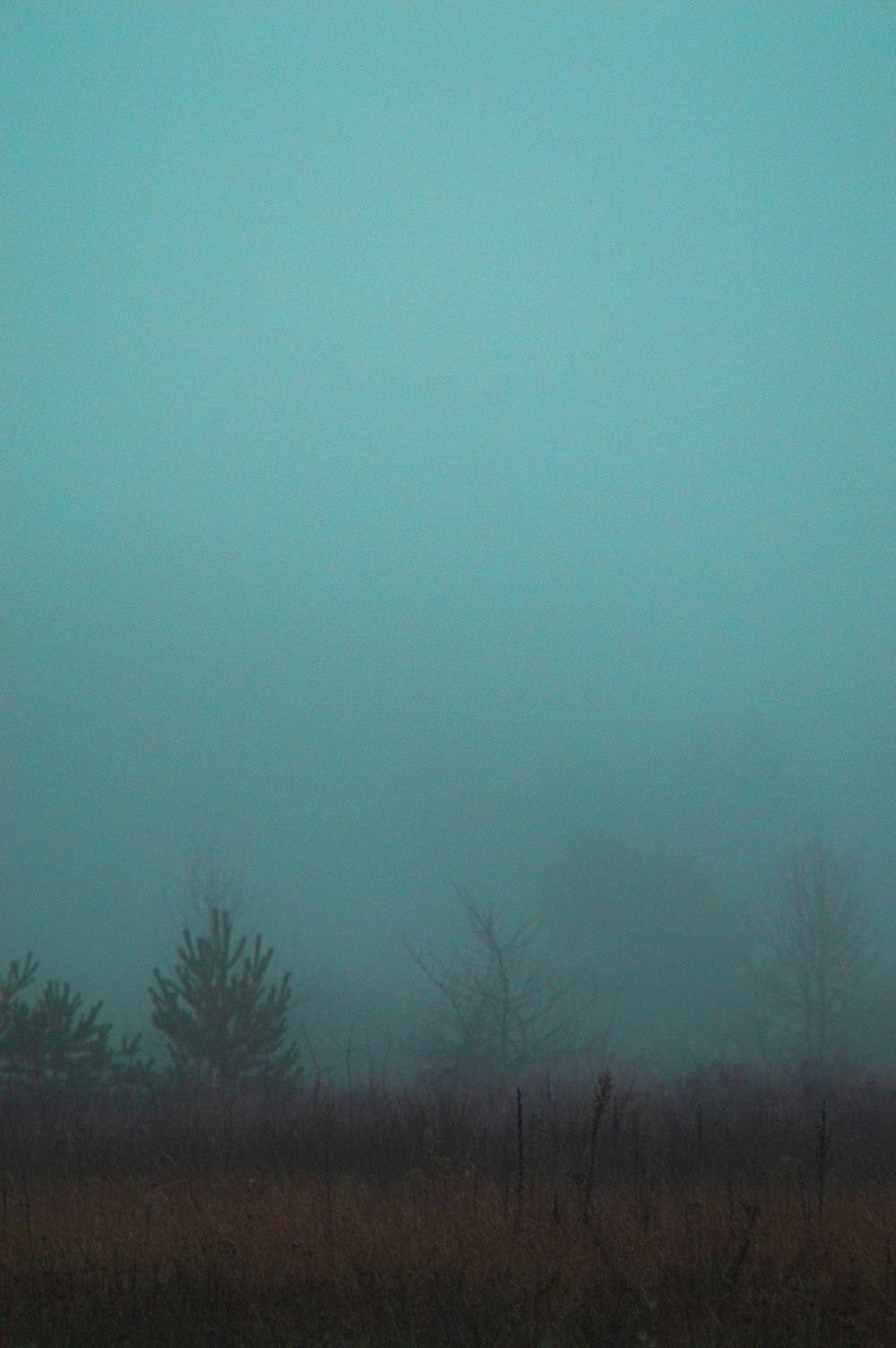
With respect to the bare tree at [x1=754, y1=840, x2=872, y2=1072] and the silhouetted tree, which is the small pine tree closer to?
the silhouetted tree

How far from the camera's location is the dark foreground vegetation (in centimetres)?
568

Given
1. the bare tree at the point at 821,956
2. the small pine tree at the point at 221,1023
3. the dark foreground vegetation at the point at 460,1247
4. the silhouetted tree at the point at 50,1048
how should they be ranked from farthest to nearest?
the bare tree at the point at 821,956 < the small pine tree at the point at 221,1023 < the silhouetted tree at the point at 50,1048 < the dark foreground vegetation at the point at 460,1247

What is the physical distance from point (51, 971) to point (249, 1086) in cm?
9042

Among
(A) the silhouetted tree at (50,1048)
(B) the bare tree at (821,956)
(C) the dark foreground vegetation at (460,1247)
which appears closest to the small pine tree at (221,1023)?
(A) the silhouetted tree at (50,1048)

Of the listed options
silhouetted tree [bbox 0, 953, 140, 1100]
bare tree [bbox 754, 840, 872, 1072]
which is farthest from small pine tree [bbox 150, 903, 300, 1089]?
bare tree [bbox 754, 840, 872, 1072]

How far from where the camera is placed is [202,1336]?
563 centimetres

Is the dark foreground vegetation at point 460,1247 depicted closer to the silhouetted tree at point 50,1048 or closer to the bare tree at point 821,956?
the silhouetted tree at point 50,1048

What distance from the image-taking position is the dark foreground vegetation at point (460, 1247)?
5.68m

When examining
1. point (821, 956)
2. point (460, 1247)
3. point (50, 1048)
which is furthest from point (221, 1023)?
point (821, 956)

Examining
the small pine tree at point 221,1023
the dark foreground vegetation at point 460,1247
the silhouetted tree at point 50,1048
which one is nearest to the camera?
the dark foreground vegetation at point 460,1247

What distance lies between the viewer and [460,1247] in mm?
7012

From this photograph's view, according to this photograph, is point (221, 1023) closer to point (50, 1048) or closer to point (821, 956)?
point (50, 1048)

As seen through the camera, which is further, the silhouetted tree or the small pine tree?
the small pine tree

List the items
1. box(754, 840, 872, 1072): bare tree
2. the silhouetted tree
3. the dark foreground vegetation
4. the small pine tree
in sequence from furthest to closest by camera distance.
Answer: box(754, 840, 872, 1072): bare tree < the small pine tree < the silhouetted tree < the dark foreground vegetation
